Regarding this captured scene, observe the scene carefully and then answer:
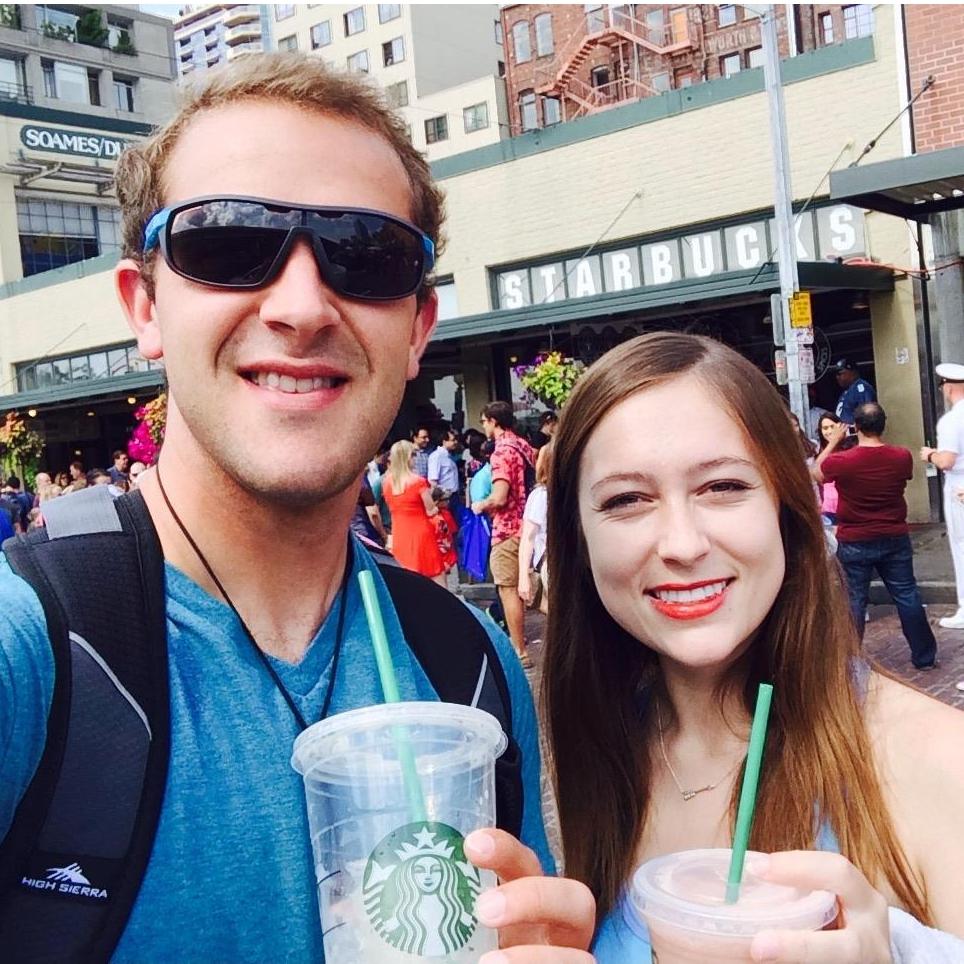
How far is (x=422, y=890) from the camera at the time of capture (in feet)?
3.62

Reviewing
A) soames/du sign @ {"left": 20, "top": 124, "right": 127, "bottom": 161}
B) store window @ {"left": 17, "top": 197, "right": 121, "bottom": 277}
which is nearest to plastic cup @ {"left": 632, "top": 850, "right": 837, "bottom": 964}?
store window @ {"left": 17, "top": 197, "right": 121, "bottom": 277}

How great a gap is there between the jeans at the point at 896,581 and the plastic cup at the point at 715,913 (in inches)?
235

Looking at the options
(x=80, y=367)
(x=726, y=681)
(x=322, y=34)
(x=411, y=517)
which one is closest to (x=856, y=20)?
(x=322, y=34)

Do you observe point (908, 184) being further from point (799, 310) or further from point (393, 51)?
point (393, 51)

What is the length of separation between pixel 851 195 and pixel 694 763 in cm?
984

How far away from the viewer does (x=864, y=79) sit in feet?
46.9

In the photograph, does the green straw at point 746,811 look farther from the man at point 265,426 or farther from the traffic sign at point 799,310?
the traffic sign at point 799,310

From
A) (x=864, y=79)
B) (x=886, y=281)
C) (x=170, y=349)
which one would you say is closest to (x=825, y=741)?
(x=170, y=349)

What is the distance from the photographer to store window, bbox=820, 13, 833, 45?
148ft

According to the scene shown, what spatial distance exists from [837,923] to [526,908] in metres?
0.50

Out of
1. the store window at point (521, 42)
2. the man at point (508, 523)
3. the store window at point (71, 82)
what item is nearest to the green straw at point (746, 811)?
the man at point (508, 523)

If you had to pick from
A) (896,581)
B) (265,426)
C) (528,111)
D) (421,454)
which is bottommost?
(896,581)

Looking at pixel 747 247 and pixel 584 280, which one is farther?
pixel 584 280

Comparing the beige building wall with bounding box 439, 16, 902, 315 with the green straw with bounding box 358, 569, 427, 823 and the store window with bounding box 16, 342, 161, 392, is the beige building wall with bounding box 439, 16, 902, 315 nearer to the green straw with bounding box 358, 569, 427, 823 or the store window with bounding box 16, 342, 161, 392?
the store window with bounding box 16, 342, 161, 392
